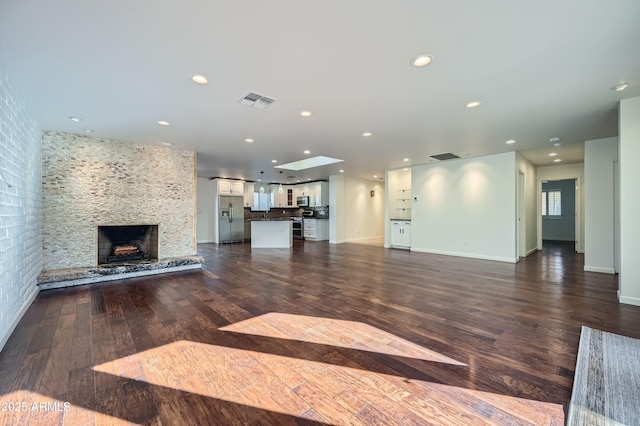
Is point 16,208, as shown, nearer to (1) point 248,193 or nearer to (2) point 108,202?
(2) point 108,202

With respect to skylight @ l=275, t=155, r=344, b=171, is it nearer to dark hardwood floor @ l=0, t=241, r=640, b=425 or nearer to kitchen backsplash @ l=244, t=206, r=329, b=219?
kitchen backsplash @ l=244, t=206, r=329, b=219

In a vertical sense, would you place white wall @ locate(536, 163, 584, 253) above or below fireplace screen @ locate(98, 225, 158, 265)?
above

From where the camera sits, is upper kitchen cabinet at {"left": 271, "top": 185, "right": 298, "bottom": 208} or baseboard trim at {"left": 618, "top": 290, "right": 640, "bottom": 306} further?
upper kitchen cabinet at {"left": 271, "top": 185, "right": 298, "bottom": 208}

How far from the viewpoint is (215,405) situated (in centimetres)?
161

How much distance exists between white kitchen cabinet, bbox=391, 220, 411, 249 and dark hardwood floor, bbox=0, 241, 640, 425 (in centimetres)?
406

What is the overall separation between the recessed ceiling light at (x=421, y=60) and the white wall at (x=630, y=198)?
3018 millimetres

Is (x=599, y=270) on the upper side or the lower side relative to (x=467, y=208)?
lower

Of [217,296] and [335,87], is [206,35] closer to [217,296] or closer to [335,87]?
[335,87]

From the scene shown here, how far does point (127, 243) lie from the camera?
18.1ft

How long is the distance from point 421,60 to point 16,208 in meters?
4.60

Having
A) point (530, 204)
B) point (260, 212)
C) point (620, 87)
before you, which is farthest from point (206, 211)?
point (530, 204)

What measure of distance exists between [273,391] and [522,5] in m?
3.10

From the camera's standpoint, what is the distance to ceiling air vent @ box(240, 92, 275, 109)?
3175mm

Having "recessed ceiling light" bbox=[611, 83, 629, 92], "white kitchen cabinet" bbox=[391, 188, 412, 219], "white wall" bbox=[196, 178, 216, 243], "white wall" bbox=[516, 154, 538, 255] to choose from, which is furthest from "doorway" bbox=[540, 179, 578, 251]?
"white wall" bbox=[196, 178, 216, 243]
